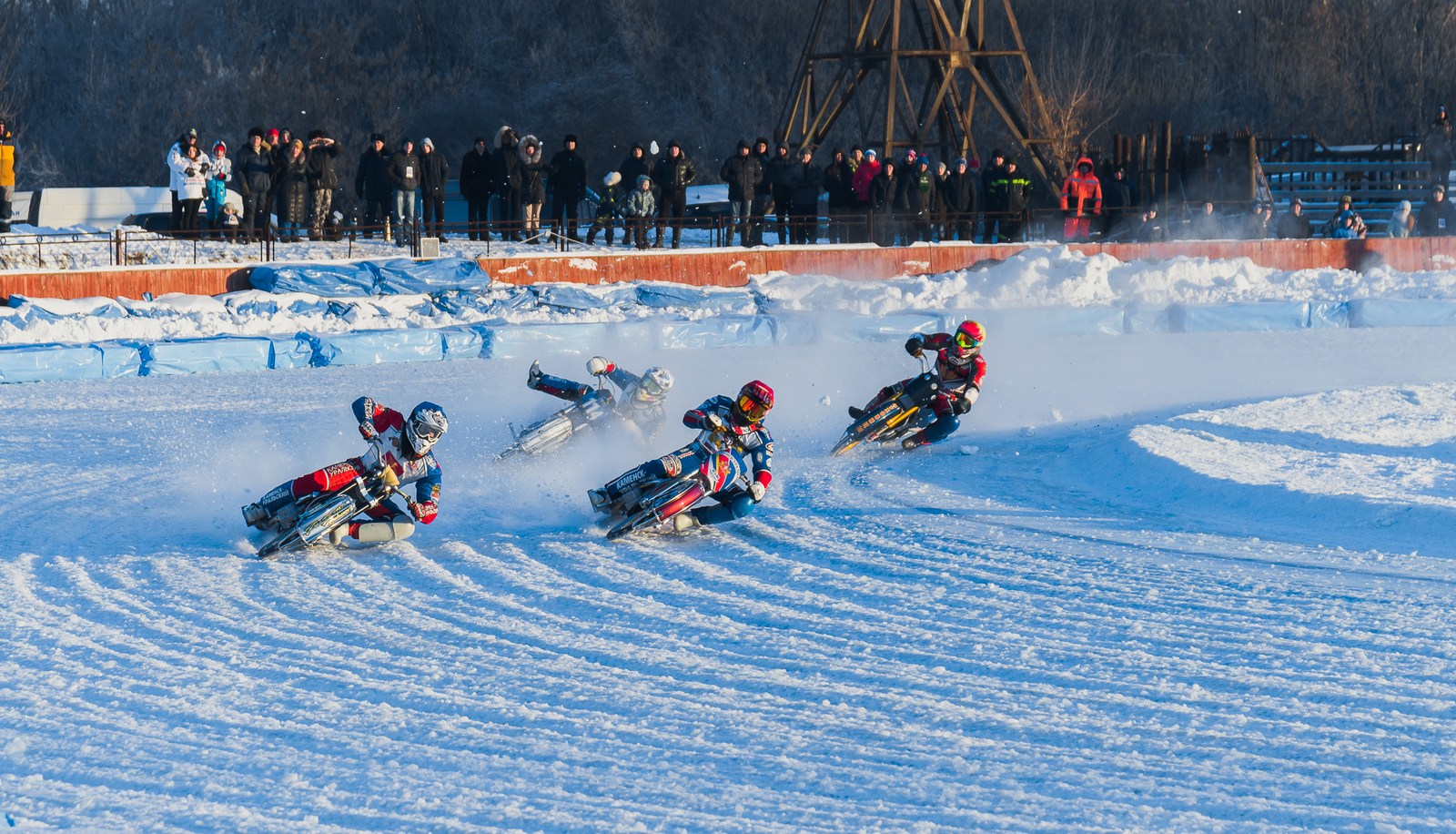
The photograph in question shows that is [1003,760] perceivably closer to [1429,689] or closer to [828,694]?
[828,694]

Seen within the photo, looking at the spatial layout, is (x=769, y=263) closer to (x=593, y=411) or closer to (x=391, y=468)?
(x=593, y=411)

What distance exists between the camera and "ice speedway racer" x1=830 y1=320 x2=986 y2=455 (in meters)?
11.3

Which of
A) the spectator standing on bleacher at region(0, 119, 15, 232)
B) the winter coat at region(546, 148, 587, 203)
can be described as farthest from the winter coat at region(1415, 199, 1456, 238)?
the spectator standing on bleacher at region(0, 119, 15, 232)

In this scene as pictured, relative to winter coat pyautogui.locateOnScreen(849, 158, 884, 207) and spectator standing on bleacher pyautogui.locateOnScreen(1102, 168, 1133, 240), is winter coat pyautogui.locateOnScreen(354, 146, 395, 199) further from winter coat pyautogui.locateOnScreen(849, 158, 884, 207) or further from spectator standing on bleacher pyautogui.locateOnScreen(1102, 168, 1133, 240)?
spectator standing on bleacher pyautogui.locateOnScreen(1102, 168, 1133, 240)

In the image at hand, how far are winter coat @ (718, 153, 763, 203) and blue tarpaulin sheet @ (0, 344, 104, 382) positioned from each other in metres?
9.09

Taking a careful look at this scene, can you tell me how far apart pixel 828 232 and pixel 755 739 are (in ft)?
56.3

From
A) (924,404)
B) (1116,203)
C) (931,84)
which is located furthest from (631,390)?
(931,84)

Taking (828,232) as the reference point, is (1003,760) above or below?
below

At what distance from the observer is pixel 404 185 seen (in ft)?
63.1

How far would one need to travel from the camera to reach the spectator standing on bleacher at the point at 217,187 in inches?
744

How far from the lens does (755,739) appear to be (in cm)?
512

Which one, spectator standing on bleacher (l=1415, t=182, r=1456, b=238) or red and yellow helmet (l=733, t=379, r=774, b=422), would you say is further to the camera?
spectator standing on bleacher (l=1415, t=182, r=1456, b=238)

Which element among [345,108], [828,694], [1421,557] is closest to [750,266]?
[1421,557]

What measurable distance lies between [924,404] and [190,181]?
38.0 ft
